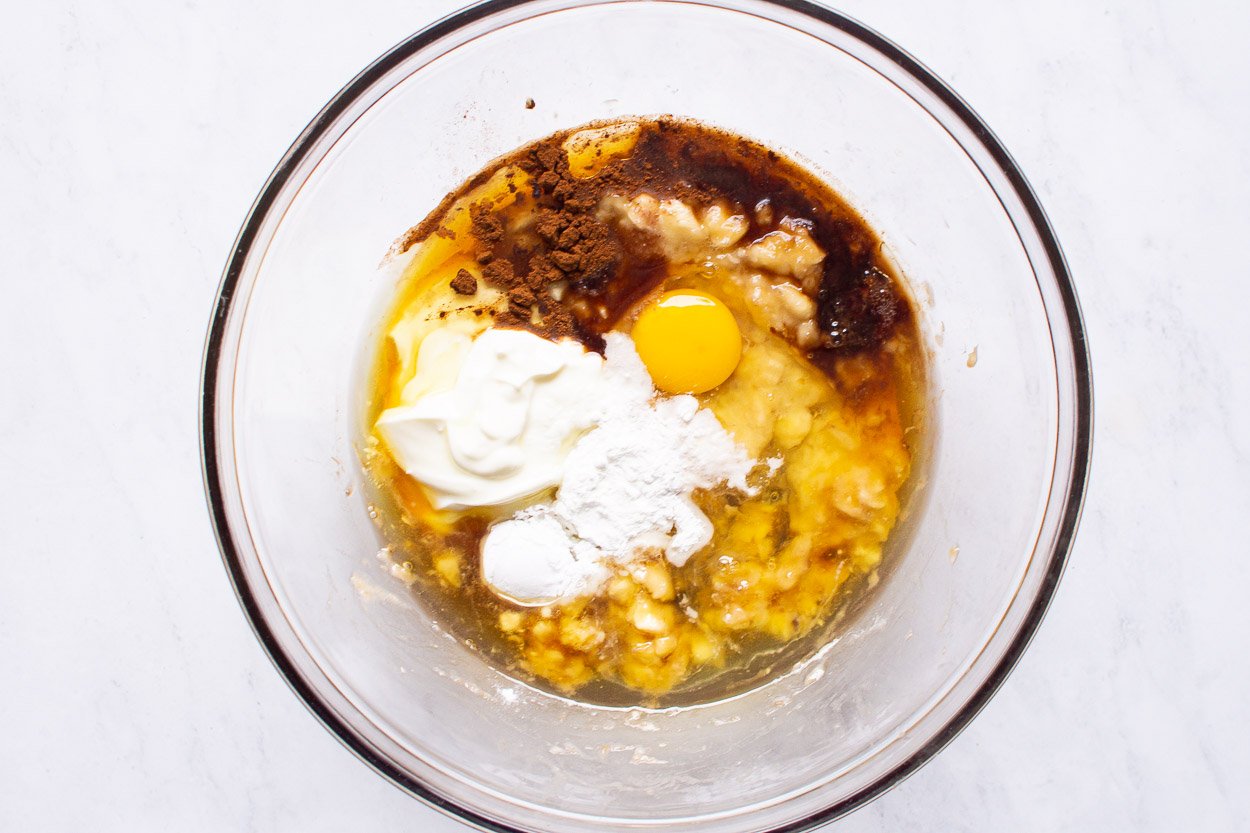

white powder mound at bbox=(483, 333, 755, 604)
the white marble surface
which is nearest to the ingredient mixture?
white powder mound at bbox=(483, 333, 755, 604)

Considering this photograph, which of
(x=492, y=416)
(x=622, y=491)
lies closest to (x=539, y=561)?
(x=622, y=491)

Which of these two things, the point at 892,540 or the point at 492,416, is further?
the point at 892,540

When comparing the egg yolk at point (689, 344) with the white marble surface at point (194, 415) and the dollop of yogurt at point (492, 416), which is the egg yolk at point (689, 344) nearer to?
the dollop of yogurt at point (492, 416)

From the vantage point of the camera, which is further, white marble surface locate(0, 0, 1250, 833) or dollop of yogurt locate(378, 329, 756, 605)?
white marble surface locate(0, 0, 1250, 833)

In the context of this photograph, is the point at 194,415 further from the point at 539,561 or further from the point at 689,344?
the point at 689,344

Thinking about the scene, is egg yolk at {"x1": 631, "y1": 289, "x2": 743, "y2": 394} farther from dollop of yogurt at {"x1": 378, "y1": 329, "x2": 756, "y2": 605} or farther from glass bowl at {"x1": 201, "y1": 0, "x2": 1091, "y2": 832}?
glass bowl at {"x1": 201, "y1": 0, "x2": 1091, "y2": 832}
